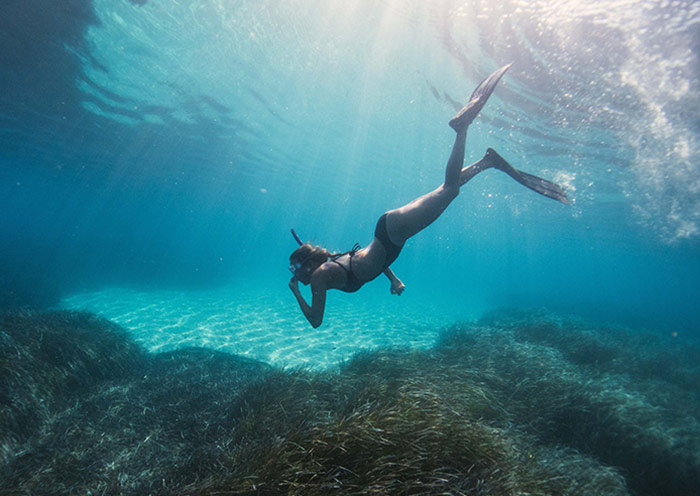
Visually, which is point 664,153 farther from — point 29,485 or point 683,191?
point 29,485

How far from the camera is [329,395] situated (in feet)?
18.2

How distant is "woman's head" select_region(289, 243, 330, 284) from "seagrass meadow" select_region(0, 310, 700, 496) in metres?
2.12

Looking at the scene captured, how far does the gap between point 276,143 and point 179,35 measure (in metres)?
12.9

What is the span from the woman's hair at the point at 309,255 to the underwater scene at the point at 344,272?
3 cm

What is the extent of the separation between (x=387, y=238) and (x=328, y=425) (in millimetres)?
2639

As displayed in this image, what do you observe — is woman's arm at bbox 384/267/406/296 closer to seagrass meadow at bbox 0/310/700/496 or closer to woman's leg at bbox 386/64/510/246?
woman's leg at bbox 386/64/510/246

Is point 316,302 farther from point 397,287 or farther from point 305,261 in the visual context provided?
point 397,287

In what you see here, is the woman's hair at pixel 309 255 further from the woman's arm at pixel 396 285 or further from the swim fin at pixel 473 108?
the swim fin at pixel 473 108

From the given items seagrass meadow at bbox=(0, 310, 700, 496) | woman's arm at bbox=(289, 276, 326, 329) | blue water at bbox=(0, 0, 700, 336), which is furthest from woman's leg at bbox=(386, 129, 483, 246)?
blue water at bbox=(0, 0, 700, 336)

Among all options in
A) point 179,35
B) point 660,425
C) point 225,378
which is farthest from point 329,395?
point 179,35

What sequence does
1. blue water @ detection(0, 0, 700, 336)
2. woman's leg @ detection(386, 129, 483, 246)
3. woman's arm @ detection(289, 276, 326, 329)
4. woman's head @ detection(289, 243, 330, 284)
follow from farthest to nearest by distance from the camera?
1. blue water @ detection(0, 0, 700, 336)
2. woman's head @ detection(289, 243, 330, 284)
3. woman's arm @ detection(289, 276, 326, 329)
4. woman's leg @ detection(386, 129, 483, 246)

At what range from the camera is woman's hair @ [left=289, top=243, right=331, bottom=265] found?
4.48 meters

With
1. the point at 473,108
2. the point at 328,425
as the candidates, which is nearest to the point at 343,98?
the point at 473,108

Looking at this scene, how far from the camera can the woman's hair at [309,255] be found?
4.48 meters
